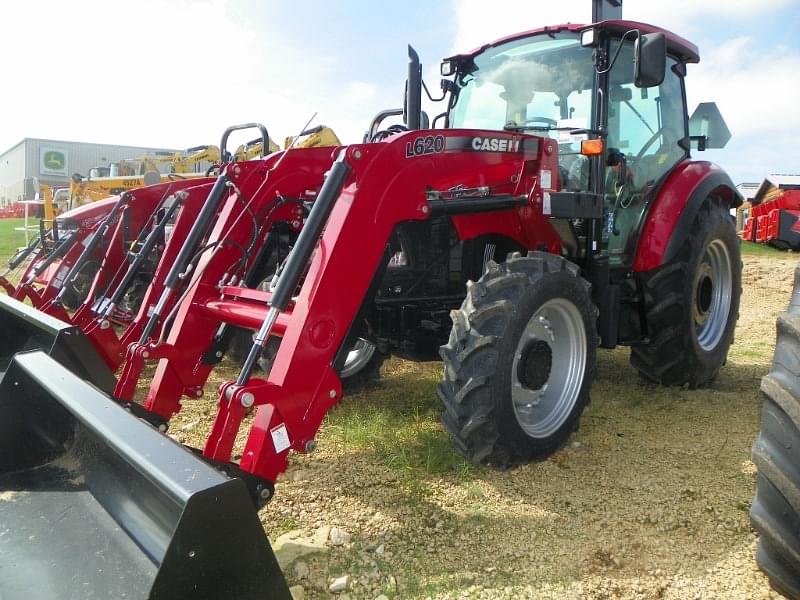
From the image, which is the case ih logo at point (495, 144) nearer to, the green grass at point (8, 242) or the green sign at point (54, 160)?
the green grass at point (8, 242)

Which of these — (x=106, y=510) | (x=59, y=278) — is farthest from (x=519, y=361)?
(x=59, y=278)

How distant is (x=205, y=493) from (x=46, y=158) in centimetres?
5542

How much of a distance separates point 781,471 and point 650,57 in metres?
2.46

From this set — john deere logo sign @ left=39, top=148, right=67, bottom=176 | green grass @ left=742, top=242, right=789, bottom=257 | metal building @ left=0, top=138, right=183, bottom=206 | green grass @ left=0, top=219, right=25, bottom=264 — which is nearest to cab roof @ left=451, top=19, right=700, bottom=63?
green grass @ left=742, top=242, right=789, bottom=257

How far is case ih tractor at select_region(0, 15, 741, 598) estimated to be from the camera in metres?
2.05

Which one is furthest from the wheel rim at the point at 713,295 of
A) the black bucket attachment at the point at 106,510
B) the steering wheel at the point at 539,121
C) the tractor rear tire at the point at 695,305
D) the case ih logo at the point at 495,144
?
the black bucket attachment at the point at 106,510

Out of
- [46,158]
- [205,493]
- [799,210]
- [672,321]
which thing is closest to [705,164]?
[672,321]

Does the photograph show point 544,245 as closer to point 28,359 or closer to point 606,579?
point 606,579

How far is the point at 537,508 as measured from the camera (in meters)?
2.87

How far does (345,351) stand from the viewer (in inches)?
109

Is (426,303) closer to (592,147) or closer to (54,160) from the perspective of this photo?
(592,147)

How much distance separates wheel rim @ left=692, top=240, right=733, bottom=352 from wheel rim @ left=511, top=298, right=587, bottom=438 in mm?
1611

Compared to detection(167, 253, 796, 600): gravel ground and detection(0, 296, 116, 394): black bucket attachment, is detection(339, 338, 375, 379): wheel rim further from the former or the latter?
detection(0, 296, 116, 394): black bucket attachment

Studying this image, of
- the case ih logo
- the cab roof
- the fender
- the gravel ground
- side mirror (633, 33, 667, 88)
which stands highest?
the cab roof
